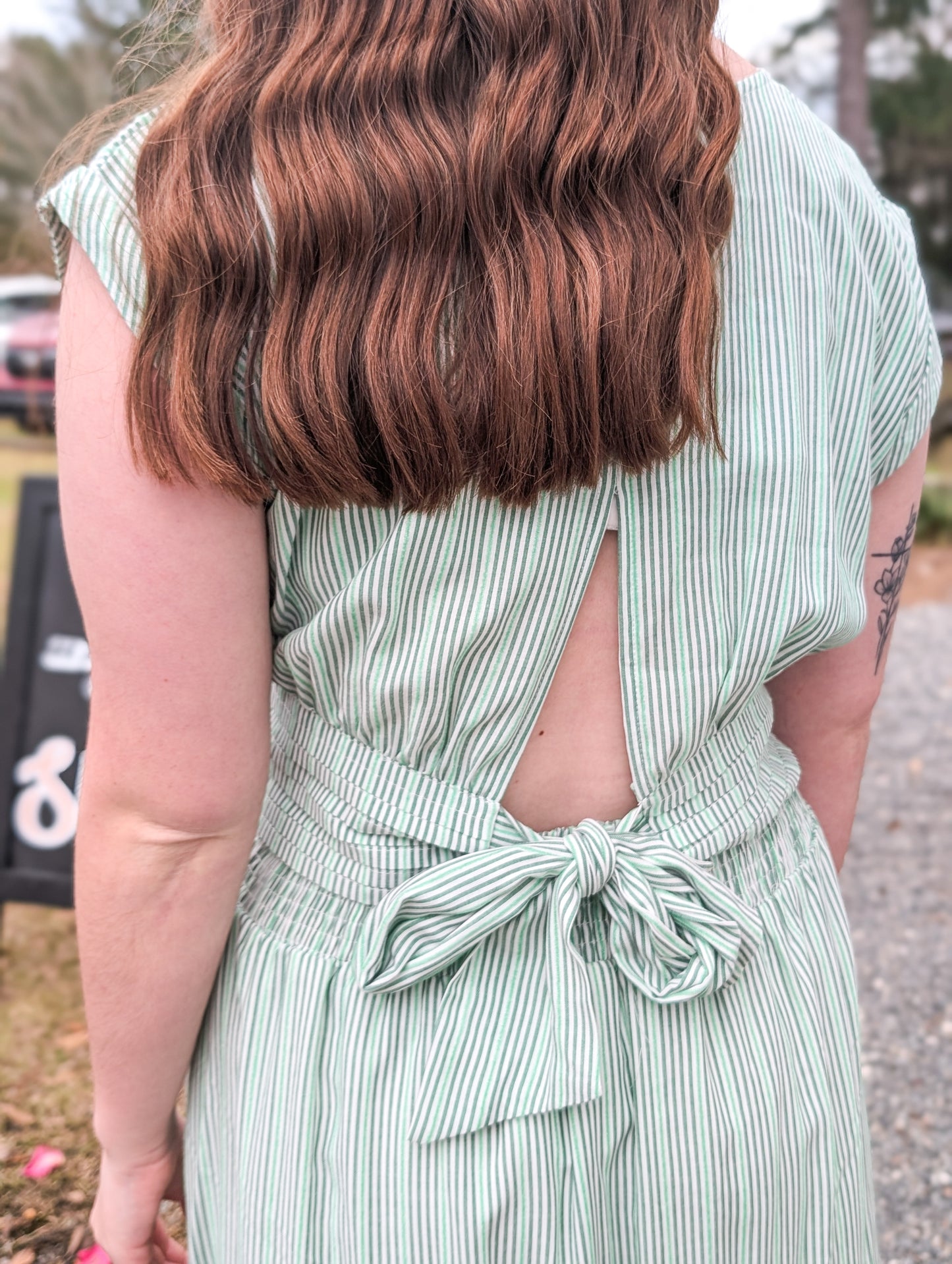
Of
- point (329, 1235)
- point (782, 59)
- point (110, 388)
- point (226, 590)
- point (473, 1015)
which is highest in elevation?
point (782, 59)

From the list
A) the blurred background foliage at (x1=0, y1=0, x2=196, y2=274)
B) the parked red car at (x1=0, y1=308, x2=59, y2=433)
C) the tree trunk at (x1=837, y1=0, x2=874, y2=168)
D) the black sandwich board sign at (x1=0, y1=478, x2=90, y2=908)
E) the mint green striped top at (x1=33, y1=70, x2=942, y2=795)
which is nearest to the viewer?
the mint green striped top at (x1=33, y1=70, x2=942, y2=795)

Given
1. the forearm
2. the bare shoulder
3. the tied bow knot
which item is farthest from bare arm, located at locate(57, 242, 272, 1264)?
the bare shoulder

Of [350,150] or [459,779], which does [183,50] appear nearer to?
[350,150]

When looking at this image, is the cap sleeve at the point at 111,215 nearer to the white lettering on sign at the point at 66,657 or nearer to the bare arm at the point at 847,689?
the bare arm at the point at 847,689

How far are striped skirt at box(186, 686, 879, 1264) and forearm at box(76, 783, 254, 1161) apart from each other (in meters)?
0.06

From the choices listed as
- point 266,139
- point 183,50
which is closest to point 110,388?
point 266,139

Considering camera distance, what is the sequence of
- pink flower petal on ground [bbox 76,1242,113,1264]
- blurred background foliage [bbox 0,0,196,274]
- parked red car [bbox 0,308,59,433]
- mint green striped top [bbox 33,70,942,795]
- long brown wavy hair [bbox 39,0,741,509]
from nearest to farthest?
long brown wavy hair [bbox 39,0,741,509] → mint green striped top [bbox 33,70,942,795] → pink flower petal on ground [bbox 76,1242,113,1264] → blurred background foliage [bbox 0,0,196,274] → parked red car [bbox 0,308,59,433]

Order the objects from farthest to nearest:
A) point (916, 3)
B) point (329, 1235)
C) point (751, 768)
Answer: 1. point (916, 3)
2. point (751, 768)
3. point (329, 1235)

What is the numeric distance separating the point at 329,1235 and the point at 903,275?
3.59 ft

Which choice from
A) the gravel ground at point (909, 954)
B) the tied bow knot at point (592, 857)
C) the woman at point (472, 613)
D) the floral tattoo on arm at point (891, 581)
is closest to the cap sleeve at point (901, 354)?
the woman at point (472, 613)

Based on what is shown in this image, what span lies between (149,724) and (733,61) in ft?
2.65

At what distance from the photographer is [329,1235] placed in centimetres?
104

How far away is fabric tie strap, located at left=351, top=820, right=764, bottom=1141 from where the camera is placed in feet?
3.21

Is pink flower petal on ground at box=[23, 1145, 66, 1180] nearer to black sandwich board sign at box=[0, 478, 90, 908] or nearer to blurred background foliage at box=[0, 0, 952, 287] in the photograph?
black sandwich board sign at box=[0, 478, 90, 908]
